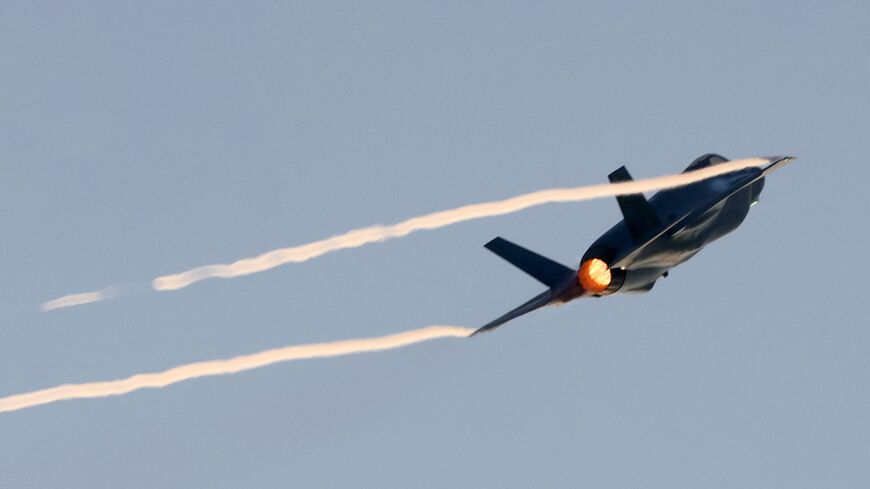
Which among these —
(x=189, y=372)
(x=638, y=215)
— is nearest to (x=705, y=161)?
(x=638, y=215)

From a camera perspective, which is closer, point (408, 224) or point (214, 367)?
point (408, 224)

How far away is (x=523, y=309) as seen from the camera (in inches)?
2394

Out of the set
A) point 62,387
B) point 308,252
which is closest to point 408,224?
point 308,252

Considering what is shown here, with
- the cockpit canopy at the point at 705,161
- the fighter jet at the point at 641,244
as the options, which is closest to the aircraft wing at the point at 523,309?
the fighter jet at the point at 641,244

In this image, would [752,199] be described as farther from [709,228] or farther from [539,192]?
[539,192]

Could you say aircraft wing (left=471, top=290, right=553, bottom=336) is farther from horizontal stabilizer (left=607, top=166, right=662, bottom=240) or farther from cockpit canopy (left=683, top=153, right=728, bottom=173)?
cockpit canopy (left=683, top=153, right=728, bottom=173)

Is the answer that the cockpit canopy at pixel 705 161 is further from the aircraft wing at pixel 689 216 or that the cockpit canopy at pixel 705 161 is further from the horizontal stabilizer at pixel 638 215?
the horizontal stabilizer at pixel 638 215

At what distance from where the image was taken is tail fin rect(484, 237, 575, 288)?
60812 mm

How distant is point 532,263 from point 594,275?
122 inches

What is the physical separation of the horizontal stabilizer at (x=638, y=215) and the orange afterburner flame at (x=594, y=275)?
1.73 metres

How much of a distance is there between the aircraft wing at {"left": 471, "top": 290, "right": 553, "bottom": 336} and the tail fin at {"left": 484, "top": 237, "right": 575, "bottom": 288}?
0.56 meters

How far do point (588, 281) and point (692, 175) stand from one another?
7.63 metres

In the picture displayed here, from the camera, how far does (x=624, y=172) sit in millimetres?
57969

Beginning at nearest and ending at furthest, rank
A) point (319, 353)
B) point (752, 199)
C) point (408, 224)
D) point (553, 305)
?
1. point (408, 224)
2. point (319, 353)
3. point (553, 305)
4. point (752, 199)
